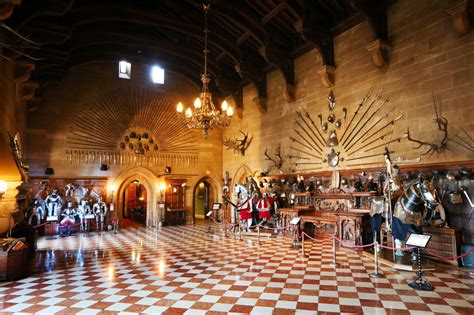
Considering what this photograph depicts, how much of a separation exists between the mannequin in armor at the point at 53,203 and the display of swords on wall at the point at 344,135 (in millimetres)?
9312

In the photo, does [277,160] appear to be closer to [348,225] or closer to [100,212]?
[348,225]

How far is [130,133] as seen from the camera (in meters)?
14.6

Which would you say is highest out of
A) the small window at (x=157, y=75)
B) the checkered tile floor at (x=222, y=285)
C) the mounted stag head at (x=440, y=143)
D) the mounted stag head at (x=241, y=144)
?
the small window at (x=157, y=75)

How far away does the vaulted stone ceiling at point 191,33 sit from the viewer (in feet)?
27.9

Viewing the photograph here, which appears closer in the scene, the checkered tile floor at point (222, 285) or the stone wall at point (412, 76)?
the checkered tile floor at point (222, 285)

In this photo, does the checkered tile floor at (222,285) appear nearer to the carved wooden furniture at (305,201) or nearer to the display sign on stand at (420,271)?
the display sign on stand at (420,271)

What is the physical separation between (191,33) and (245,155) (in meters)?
5.85

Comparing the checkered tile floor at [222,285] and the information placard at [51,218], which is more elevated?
the information placard at [51,218]

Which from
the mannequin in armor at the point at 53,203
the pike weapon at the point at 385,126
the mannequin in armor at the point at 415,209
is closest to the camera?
the mannequin in armor at the point at 415,209

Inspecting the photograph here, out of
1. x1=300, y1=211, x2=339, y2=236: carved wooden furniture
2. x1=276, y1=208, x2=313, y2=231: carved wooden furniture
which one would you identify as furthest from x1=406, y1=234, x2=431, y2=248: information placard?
x1=276, y1=208, x2=313, y2=231: carved wooden furniture

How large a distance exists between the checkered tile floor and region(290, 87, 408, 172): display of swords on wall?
301cm

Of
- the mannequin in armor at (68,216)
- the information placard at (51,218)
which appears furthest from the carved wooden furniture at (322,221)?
the information placard at (51,218)

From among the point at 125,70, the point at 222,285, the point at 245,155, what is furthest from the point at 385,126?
the point at 125,70

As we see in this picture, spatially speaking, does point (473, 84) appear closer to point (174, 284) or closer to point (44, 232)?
point (174, 284)
